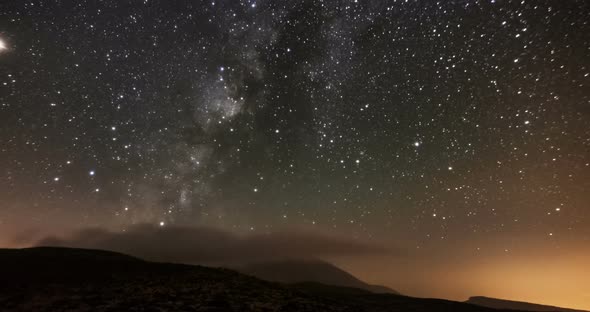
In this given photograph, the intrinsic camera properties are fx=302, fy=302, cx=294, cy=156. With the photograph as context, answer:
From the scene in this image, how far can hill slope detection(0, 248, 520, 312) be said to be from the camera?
44.7 ft

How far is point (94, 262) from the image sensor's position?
23797mm

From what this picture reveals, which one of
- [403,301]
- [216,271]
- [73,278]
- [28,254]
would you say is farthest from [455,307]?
[28,254]

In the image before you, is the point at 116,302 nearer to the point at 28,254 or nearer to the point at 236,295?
the point at 236,295

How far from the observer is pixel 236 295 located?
1548 cm

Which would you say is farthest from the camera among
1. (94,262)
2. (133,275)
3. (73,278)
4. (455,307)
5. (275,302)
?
(455,307)

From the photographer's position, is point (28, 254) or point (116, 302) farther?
point (28, 254)

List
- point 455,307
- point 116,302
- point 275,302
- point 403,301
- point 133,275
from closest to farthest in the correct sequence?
point 116,302, point 275,302, point 133,275, point 455,307, point 403,301

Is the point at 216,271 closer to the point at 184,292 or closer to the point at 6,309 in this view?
the point at 184,292

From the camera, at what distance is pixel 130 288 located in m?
16.7

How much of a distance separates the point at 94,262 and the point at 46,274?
3962 millimetres

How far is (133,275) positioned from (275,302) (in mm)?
12170

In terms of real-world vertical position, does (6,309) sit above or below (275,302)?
below

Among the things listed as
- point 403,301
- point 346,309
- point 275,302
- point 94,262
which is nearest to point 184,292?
point 275,302

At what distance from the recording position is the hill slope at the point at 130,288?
1362 centimetres
